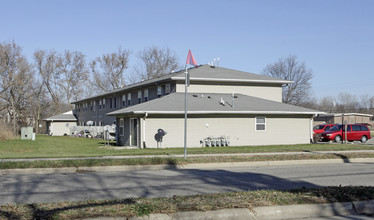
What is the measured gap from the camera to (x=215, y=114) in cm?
2903

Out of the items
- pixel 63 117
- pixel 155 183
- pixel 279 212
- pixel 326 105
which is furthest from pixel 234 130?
pixel 326 105

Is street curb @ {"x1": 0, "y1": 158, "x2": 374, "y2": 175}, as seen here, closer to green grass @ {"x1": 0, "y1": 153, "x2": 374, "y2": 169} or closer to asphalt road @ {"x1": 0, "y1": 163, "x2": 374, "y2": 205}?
green grass @ {"x1": 0, "y1": 153, "x2": 374, "y2": 169}

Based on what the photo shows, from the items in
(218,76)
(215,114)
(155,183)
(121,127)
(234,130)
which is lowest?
(155,183)

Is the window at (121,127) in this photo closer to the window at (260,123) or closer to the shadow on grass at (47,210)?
the window at (260,123)

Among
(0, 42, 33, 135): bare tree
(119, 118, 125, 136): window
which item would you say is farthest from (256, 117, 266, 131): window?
(0, 42, 33, 135): bare tree

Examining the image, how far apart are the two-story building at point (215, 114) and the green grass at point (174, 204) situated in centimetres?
1852

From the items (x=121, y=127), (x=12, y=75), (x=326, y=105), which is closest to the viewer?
(x=121, y=127)

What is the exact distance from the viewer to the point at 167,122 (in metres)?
28.0

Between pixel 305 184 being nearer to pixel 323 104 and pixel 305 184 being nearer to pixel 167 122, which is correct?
pixel 167 122

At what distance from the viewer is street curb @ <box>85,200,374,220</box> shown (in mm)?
7141

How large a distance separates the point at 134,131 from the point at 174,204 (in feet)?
71.4

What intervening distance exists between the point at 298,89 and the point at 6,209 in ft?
217

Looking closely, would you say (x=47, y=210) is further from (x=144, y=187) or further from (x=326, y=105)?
(x=326, y=105)

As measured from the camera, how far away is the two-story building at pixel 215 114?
91.4 feet
